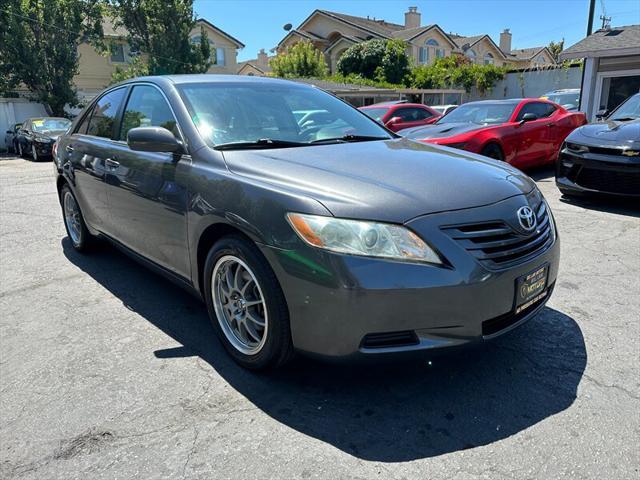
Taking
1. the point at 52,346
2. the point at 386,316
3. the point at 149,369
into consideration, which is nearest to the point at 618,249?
the point at 386,316

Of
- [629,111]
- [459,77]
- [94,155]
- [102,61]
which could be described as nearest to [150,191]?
[94,155]

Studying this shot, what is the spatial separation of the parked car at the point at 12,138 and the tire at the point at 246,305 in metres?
20.4

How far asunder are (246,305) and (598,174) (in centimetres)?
540

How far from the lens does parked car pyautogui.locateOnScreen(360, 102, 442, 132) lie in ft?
42.5

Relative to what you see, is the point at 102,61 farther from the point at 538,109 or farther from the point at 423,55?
the point at 538,109

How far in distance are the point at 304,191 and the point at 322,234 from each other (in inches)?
10.4

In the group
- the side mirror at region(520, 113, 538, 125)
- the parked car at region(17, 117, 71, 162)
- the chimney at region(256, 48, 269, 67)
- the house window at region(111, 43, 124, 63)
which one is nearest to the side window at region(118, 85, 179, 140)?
the side mirror at region(520, 113, 538, 125)

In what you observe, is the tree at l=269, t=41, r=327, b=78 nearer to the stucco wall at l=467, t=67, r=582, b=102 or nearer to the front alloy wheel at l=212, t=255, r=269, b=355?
the stucco wall at l=467, t=67, r=582, b=102

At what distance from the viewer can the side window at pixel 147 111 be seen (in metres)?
3.29

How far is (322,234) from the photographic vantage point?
7.30ft

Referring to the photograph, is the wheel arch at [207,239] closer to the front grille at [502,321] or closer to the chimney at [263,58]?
the front grille at [502,321]

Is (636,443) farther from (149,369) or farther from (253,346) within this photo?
(149,369)

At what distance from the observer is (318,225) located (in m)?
2.24

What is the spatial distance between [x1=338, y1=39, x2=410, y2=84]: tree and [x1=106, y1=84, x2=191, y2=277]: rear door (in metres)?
31.9
